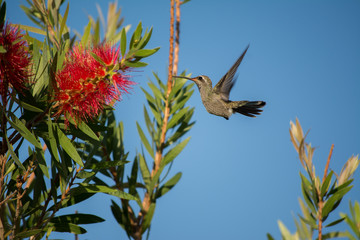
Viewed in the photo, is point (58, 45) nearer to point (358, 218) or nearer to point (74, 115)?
point (74, 115)

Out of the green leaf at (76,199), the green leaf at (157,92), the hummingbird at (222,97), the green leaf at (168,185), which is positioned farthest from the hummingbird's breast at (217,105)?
the green leaf at (76,199)

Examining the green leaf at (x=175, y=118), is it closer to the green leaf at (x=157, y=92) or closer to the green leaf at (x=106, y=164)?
the green leaf at (x=157, y=92)

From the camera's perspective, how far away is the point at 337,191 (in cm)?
92

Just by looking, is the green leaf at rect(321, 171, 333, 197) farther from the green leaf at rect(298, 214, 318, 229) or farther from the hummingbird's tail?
the hummingbird's tail

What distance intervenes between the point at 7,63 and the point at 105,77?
0.22 meters

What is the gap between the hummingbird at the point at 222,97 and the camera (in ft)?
6.05

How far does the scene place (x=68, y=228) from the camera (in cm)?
102

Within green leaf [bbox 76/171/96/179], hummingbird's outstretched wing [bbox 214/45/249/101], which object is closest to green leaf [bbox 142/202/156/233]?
green leaf [bbox 76/171/96/179]

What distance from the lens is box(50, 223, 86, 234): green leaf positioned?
3.29 feet

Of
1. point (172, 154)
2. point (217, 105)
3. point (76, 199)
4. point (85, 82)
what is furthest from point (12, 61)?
point (217, 105)

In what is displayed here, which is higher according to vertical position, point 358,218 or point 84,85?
point 84,85

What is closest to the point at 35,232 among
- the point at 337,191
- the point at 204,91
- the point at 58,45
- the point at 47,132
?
the point at 47,132

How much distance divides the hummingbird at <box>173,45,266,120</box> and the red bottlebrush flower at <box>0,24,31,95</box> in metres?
1.06

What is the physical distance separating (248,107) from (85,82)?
1.05m
